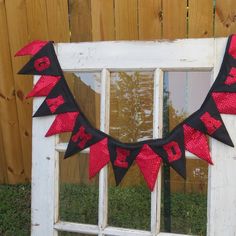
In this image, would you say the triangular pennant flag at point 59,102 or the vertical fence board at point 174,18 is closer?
the triangular pennant flag at point 59,102

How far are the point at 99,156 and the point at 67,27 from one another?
2.51 feet

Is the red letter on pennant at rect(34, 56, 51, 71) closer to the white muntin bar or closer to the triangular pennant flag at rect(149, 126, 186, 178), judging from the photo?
the white muntin bar

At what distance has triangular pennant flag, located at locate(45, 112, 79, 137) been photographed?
4.42 feet

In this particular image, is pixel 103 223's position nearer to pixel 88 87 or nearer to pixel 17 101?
pixel 88 87

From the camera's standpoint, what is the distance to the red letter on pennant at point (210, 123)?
3.86 feet

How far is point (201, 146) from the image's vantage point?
47.3 inches

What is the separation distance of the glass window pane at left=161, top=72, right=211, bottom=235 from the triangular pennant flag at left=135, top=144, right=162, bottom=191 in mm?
49

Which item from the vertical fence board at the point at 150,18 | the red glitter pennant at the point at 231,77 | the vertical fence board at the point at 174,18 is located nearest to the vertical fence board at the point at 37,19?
the vertical fence board at the point at 150,18

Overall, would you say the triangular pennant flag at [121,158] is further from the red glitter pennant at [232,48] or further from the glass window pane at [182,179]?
the red glitter pennant at [232,48]

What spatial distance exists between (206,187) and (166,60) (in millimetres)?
418

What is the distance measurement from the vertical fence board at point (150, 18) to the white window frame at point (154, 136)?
17.3 inches

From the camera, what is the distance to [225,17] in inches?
63.3

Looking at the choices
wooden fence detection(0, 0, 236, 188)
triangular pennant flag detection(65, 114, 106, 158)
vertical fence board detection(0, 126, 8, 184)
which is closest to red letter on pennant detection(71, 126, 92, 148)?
triangular pennant flag detection(65, 114, 106, 158)

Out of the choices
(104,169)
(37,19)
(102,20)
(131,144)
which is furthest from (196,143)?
(37,19)
